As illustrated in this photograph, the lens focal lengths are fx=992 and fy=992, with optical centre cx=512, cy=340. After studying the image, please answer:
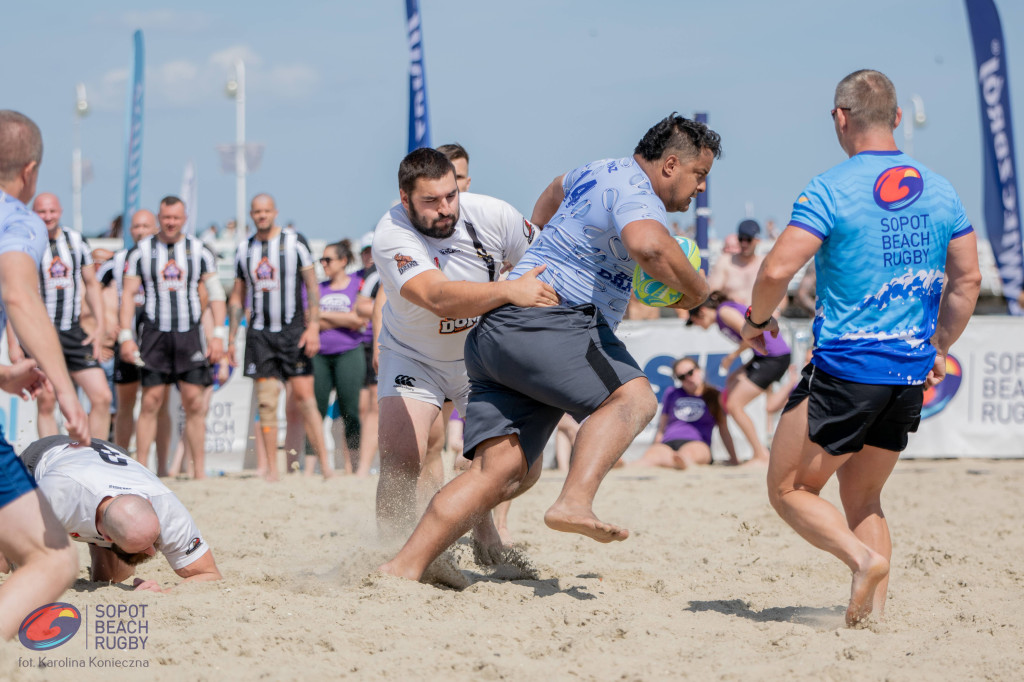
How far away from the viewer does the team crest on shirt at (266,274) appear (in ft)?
26.3

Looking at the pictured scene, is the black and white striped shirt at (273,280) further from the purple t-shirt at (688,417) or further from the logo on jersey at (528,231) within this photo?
the logo on jersey at (528,231)

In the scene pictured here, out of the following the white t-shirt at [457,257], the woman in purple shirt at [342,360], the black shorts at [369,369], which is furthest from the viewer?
the black shorts at [369,369]

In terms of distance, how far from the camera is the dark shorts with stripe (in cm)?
362

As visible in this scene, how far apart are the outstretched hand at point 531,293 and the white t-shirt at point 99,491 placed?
1597 millimetres

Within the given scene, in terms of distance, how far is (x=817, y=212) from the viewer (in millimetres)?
3361

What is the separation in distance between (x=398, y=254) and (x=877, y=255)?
71.8 inches

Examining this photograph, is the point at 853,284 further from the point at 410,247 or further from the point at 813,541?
the point at 410,247

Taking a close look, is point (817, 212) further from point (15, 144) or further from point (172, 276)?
point (172, 276)

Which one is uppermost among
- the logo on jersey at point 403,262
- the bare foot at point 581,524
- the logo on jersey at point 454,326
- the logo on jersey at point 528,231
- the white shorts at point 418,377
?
the logo on jersey at point 528,231

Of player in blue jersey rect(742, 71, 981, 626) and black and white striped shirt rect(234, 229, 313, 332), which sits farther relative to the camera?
black and white striped shirt rect(234, 229, 313, 332)

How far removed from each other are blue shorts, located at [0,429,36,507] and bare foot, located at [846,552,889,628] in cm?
265

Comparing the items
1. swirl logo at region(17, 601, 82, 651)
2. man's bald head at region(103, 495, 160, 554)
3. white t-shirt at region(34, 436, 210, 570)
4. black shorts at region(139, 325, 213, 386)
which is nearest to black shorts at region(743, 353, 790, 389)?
black shorts at region(139, 325, 213, 386)

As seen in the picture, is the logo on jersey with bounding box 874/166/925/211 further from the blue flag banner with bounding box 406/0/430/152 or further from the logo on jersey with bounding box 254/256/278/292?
the blue flag banner with bounding box 406/0/430/152

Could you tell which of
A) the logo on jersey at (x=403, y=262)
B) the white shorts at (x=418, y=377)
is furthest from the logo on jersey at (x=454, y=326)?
the logo on jersey at (x=403, y=262)
